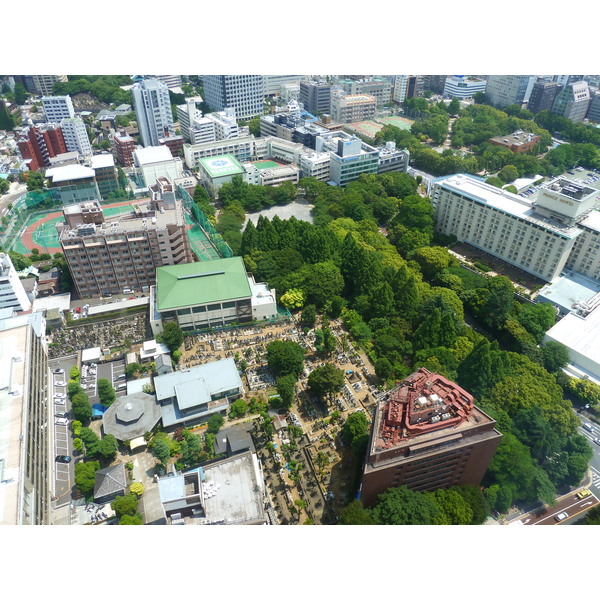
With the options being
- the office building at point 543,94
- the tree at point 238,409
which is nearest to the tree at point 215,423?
the tree at point 238,409

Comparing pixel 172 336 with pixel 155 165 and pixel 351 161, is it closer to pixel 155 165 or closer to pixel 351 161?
pixel 155 165

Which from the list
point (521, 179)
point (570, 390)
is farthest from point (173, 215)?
point (521, 179)

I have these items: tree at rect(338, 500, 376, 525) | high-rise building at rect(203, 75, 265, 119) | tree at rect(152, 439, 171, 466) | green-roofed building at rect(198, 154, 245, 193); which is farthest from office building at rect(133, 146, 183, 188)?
tree at rect(338, 500, 376, 525)

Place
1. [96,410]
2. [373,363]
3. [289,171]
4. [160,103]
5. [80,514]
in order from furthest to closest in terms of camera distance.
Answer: [160,103] → [289,171] → [373,363] → [96,410] → [80,514]

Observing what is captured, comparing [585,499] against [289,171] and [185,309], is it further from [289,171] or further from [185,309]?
[289,171]

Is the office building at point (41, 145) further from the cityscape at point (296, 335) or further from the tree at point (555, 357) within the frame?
the tree at point (555, 357)

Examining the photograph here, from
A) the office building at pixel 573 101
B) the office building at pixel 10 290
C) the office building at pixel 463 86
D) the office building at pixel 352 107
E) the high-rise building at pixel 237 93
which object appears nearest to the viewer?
the office building at pixel 10 290
